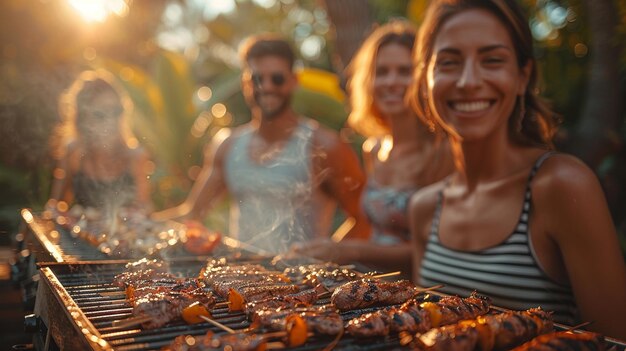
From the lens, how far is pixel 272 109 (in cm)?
644

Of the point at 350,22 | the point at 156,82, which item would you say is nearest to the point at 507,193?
the point at 350,22

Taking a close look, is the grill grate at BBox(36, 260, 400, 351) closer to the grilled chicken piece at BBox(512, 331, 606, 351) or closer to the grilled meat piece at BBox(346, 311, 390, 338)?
the grilled meat piece at BBox(346, 311, 390, 338)

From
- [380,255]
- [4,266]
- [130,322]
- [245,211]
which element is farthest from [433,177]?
[4,266]

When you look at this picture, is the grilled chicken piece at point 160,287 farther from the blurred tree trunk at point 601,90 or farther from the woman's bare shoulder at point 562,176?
the blurred tree trunk at point 601,90

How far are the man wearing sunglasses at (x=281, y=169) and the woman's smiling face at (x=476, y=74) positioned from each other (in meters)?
2.67

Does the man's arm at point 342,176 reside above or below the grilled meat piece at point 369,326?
above

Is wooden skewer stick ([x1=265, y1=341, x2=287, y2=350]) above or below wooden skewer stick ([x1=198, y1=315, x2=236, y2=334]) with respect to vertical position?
below

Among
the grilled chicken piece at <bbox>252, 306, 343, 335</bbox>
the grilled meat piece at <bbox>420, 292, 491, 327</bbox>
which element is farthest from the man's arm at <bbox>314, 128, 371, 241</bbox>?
the grilled chicken piece at <bbox>252, 306, 343, 335</bbox>

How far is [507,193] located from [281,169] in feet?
9.95

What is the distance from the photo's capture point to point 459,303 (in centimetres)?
293

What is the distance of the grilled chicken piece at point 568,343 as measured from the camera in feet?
7.36

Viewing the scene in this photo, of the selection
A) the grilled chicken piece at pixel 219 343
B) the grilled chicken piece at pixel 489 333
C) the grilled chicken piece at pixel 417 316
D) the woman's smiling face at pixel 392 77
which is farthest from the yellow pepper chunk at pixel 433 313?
the woman's smiling face at pixel 392 77

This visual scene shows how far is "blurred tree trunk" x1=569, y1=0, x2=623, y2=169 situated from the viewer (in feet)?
22.5

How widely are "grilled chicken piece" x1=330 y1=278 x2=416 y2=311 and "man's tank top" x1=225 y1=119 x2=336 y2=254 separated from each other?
2835mm
